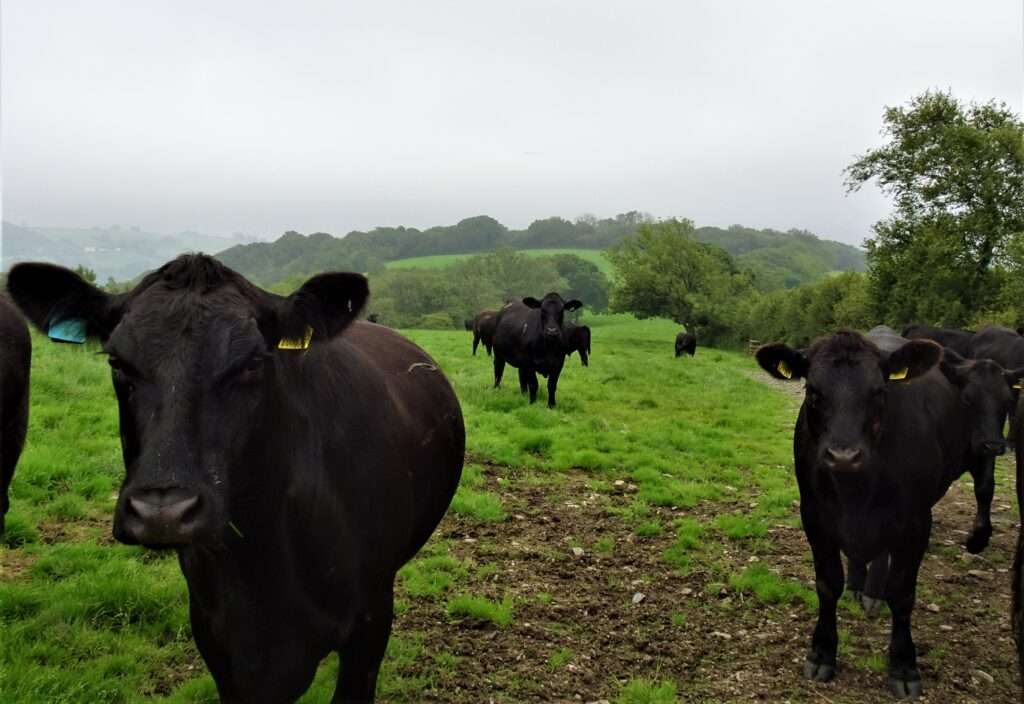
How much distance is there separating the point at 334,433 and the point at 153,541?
1.05 m

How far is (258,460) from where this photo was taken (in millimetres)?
2410

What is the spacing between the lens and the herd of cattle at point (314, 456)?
2117 millimetres

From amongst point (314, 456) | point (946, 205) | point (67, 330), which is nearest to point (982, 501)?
point (314, 456)

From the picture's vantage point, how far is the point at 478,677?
14.3ft

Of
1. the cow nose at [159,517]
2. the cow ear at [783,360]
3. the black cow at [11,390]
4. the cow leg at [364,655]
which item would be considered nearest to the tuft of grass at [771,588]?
the cow ear at [783,360]

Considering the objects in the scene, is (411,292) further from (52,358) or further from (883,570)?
(883,570)

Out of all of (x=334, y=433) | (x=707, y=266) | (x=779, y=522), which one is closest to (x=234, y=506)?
(x=334, y=433)

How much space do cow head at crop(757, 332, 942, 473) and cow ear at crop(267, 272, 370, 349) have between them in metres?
3.13

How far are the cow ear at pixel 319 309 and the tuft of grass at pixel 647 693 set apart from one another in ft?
10.0

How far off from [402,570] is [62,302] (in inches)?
156

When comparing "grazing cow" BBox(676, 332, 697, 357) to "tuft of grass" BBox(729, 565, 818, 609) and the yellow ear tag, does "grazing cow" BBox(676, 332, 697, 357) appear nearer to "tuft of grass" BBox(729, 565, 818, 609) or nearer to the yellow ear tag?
→ "tuft of grass" BBox(729, 565, 818, 609)

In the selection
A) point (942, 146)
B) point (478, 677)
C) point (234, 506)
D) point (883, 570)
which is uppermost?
point (942, 146)

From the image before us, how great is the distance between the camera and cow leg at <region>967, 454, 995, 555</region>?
6750 millimetres

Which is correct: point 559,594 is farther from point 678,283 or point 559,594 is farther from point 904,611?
point 678,283
